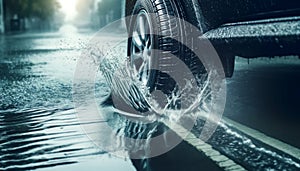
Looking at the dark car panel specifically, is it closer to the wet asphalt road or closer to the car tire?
the car tire

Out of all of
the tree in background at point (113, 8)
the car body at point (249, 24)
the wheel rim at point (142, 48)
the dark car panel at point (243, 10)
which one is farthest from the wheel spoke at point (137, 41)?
the tree in background at point (113, 8)

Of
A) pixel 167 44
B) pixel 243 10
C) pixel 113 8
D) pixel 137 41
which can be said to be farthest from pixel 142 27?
pixel 113 8

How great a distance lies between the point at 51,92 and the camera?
356cm

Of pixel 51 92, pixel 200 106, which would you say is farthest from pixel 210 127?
pixel 51 92

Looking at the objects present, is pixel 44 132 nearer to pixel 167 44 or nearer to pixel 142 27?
pixel 167 44

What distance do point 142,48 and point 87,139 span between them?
0.86 meters

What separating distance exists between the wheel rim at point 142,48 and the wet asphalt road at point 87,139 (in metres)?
0.53

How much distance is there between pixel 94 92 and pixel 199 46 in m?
1.53

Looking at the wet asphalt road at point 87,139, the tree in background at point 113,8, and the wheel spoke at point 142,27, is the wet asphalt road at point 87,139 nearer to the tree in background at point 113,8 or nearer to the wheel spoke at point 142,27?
the wheel spoke at point 142,27

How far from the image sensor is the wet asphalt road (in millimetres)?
1787

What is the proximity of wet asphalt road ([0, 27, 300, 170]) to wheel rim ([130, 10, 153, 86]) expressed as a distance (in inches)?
→ 21.0

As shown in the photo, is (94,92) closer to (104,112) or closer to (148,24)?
(104,112)

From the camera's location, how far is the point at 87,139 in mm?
2160

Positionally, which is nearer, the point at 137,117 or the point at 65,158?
the point at 65,158
